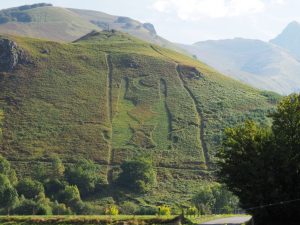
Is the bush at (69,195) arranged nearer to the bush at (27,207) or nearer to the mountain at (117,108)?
the bush at (27,207)

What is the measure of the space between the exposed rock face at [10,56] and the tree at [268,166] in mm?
121683

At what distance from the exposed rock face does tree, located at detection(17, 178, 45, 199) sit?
65434 mm

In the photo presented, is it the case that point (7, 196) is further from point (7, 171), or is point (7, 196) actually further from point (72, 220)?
point (72, 220)

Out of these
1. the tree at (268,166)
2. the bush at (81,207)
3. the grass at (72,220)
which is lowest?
the bush at (81,207)

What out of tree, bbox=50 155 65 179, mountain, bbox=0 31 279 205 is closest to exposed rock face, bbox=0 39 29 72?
mountain, bbox=0 31 279 205

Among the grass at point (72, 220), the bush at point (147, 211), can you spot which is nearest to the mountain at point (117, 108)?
the bush at point (147, 211)

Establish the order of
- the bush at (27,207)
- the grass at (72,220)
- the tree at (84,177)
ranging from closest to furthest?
1. the grass at (72,220)
2. the bush at (27,207)
3. the tree at (84,177)

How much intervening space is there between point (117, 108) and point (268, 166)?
9853 centimetres

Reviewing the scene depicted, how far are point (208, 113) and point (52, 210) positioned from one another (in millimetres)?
66247

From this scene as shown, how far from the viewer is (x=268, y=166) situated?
41.5 meters

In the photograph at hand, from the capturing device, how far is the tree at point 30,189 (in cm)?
9519

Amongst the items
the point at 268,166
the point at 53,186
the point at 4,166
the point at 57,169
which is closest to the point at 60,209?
the point at 53,186

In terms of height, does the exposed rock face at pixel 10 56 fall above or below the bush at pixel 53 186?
above

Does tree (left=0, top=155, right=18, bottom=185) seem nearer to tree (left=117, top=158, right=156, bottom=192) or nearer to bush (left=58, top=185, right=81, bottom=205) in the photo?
bush (left=58, top=185, right=81, bottom=205)
